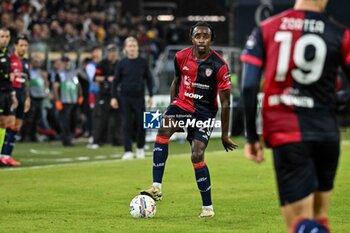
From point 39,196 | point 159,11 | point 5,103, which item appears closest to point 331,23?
point 39,196

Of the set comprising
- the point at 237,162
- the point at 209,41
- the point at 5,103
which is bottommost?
the point at 237,162

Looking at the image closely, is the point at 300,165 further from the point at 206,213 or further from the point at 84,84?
the point at 84,84

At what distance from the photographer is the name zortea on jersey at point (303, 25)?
714 cm

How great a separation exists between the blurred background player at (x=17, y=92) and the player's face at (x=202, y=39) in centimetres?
740

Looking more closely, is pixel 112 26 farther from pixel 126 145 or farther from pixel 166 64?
pixel 126 145

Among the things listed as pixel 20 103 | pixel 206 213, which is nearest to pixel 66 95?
pixel 20 103

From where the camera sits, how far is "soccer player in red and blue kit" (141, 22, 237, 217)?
12.1 meters

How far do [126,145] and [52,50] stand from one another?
7898 mm

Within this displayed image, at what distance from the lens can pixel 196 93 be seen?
12.4 meters

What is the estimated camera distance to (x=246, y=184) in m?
15.8

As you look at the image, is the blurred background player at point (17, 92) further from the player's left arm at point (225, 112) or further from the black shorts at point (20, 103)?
the player's left arm at point (225, 112)

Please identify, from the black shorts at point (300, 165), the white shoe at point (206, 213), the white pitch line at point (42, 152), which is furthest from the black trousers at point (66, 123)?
the black shorts at point (300, 165)

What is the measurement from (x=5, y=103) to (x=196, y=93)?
712 centimetres

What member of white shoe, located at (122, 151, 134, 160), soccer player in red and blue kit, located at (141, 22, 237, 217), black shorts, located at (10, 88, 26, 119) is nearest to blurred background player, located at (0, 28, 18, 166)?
black shorts, located at (10, 88, 26, 119)
